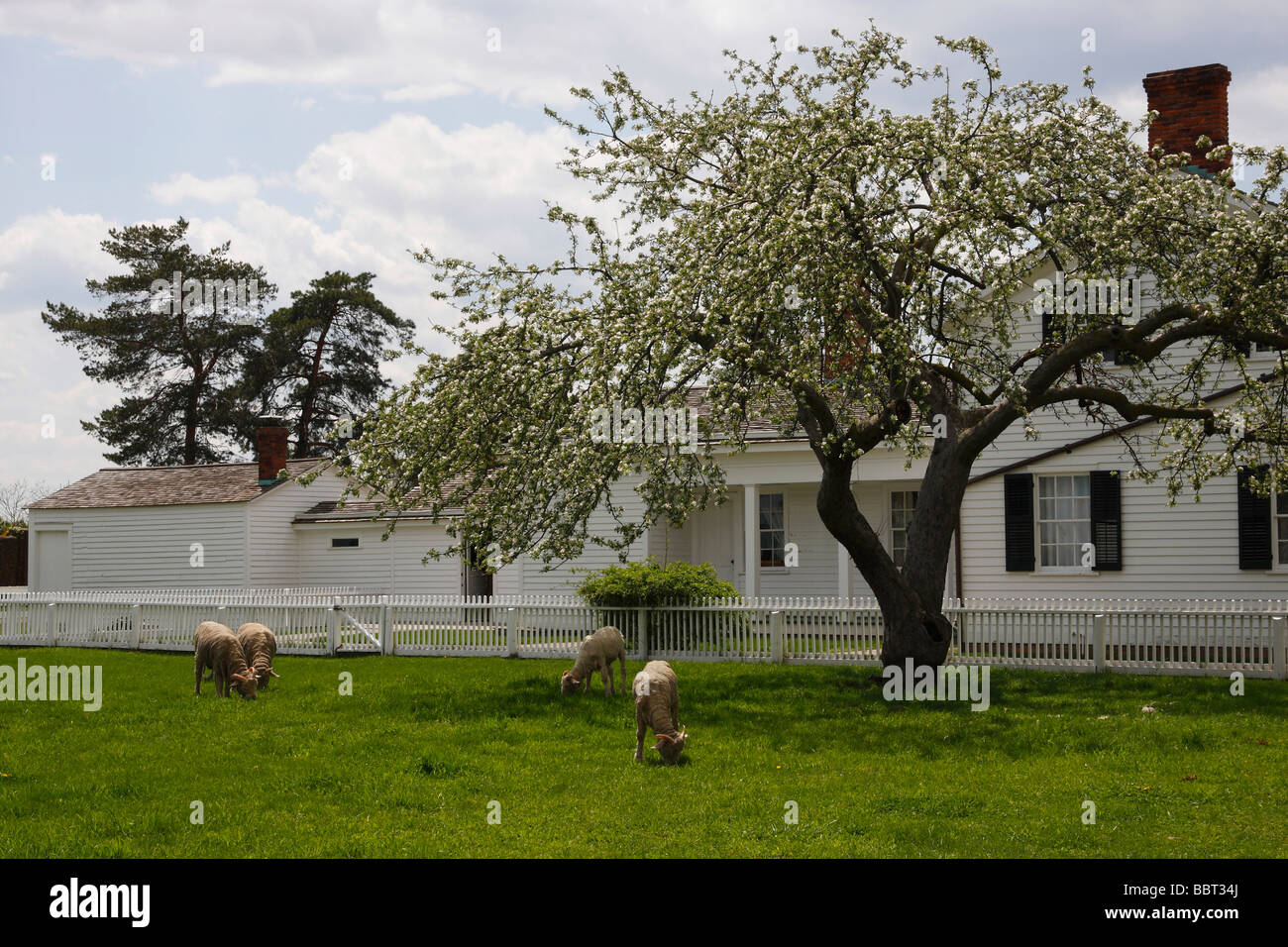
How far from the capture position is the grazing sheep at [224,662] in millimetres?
15336

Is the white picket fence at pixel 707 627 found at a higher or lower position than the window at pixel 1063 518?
lower

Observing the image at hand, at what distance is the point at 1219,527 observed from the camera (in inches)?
794

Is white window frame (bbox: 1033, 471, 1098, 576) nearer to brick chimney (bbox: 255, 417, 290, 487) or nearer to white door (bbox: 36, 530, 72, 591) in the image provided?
brick chimney (bbox: 255, 417, 290, 487)

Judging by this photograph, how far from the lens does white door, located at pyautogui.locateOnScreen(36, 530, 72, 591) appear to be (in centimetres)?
3341

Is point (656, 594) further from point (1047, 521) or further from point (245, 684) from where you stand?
point (245, 684)

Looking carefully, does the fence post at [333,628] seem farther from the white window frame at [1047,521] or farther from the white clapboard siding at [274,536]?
the white window frame at [1047,521]

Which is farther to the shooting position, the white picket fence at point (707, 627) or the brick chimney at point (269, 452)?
the brick chimney at point (269, 452)

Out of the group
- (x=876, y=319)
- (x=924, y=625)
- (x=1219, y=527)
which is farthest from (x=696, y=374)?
(x=1219, y=527)

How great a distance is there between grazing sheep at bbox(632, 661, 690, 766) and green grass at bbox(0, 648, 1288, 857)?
227 millimetres

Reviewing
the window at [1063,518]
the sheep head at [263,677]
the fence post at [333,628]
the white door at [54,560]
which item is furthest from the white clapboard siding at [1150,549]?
the white door at [54,560]

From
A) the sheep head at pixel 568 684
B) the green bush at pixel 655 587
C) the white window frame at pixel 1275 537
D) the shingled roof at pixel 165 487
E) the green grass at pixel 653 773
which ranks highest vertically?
the shingled roof at pixel 165 487

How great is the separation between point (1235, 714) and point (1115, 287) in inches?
211

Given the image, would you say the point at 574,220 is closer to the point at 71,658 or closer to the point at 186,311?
the point at 71,658

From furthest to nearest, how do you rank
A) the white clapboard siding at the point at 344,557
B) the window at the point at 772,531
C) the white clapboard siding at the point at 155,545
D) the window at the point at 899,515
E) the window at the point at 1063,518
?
1. the white clapboard siding at the point at 155,545
2. the white clapboard siding at the point at 344,557
3. the window at the point at 772,531
4. the window at the point at 899,515
5. the window at the point at 1063,518
